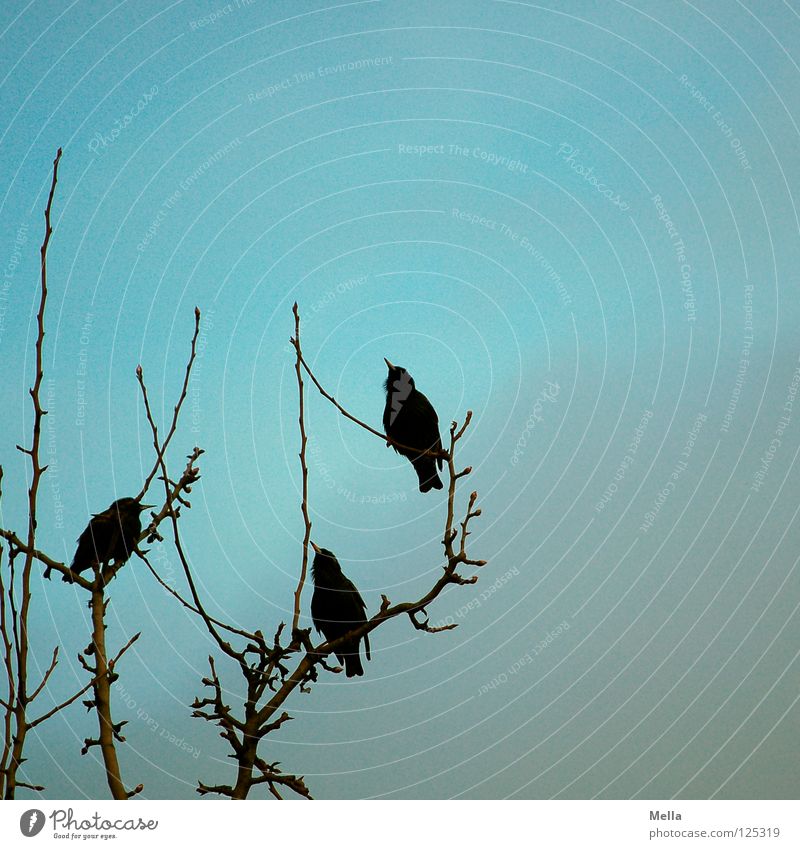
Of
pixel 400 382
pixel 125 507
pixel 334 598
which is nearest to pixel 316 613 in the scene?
pixel 334 598

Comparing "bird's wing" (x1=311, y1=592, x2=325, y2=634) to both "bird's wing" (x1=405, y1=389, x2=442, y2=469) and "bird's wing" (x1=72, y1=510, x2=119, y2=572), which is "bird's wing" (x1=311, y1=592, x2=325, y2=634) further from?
"bird's wing" (x1=405, y1=389, x2=442, y2=469)

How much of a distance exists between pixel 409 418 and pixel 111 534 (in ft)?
6.02

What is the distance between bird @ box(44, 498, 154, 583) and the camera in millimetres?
3684

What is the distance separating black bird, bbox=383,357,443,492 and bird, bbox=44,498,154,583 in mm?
1593

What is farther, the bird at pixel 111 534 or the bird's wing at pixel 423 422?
the bird's wing at pixel 423 422

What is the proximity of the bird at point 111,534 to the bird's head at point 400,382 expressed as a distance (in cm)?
175

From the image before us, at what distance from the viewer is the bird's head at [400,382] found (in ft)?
16.8

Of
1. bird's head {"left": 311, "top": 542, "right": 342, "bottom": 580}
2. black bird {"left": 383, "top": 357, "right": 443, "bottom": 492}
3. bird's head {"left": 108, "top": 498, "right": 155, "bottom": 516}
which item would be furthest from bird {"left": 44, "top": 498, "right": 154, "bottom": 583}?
black bird {"left": 383, "top": 357, "right": 443, "bottom": 492}

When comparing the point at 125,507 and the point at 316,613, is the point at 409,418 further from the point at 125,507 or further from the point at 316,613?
the point at 125,507

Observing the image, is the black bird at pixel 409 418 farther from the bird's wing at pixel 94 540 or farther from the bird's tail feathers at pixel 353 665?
the bird's wing at pixel 94 540

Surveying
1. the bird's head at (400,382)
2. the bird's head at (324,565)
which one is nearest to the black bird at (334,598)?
the bird's head at (324,565)
